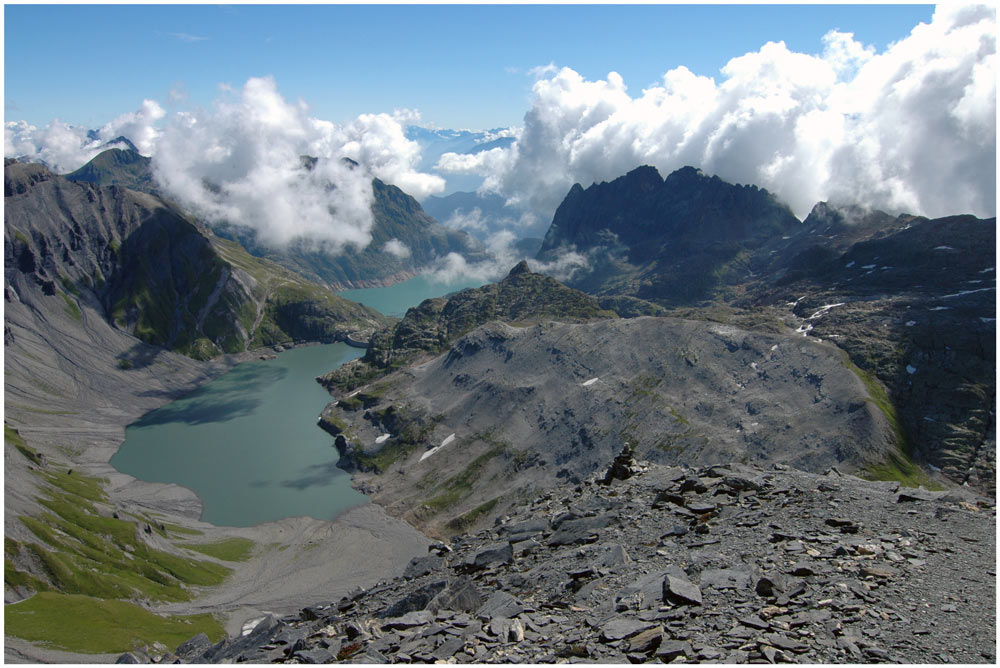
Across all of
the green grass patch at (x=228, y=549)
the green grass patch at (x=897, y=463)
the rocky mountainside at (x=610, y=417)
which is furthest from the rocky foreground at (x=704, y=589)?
the green grass patch at (x=228, y=549)

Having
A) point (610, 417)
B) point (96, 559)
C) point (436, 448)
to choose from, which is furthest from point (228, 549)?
point (610, 417)

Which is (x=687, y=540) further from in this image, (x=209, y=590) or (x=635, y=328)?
(x=635, y=328)

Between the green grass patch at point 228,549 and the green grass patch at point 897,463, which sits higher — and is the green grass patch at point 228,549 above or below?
below

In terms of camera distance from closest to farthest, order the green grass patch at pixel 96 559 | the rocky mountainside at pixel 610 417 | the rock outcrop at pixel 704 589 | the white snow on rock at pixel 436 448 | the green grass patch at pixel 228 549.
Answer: the rock outcrop at pixel 704 589, the green grass patch at pixel 96 559, the rocky mountainside at pixel 610 417, the green grass patch at pixel 228 549, the white snow on rock at pixel 436 448

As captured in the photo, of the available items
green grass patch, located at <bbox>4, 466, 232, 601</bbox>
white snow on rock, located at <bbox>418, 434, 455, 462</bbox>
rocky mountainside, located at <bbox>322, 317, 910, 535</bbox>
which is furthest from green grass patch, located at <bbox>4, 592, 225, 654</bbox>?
white snow on rock, located at <bbox>418, 434, 455, 462</bbox>

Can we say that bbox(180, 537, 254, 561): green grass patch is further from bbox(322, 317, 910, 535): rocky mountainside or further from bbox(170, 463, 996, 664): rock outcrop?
bbox(170, 463, 996, 664): rock outcrop

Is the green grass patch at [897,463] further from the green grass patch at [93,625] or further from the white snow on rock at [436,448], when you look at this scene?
the green grass patch at [93,625]

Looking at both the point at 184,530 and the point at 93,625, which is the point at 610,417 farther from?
the point at 184,530
